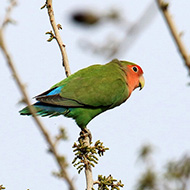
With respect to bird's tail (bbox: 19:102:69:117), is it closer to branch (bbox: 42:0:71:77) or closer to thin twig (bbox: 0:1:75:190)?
branch (bbox: 42:0:71:77)

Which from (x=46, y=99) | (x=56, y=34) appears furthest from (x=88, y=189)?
(x=56, y=34)

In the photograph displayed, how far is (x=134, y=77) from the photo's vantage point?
21.0 ft

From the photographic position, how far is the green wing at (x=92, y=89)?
5359mm

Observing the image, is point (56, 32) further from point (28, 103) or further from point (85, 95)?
point (28, 103)

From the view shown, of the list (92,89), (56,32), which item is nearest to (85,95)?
(92,89)

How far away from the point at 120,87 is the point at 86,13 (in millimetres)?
4765

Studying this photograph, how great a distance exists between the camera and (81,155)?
421cm

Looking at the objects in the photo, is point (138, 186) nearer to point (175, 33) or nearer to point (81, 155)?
point (175, 33)

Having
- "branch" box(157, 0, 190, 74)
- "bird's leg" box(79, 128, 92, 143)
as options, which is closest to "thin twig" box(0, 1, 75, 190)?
"branch" box(157, 0, 190, 74)

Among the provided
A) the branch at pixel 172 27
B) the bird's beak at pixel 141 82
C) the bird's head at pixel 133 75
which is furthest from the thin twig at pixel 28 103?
the bird's beak at pixel 141 82

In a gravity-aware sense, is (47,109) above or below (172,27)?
above

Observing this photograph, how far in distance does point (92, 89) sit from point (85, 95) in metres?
0.16

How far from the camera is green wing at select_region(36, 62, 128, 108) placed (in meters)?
5.36

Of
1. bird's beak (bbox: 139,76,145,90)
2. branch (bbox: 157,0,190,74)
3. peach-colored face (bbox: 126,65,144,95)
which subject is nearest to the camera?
branch (bbox: 157,0,190,74)
